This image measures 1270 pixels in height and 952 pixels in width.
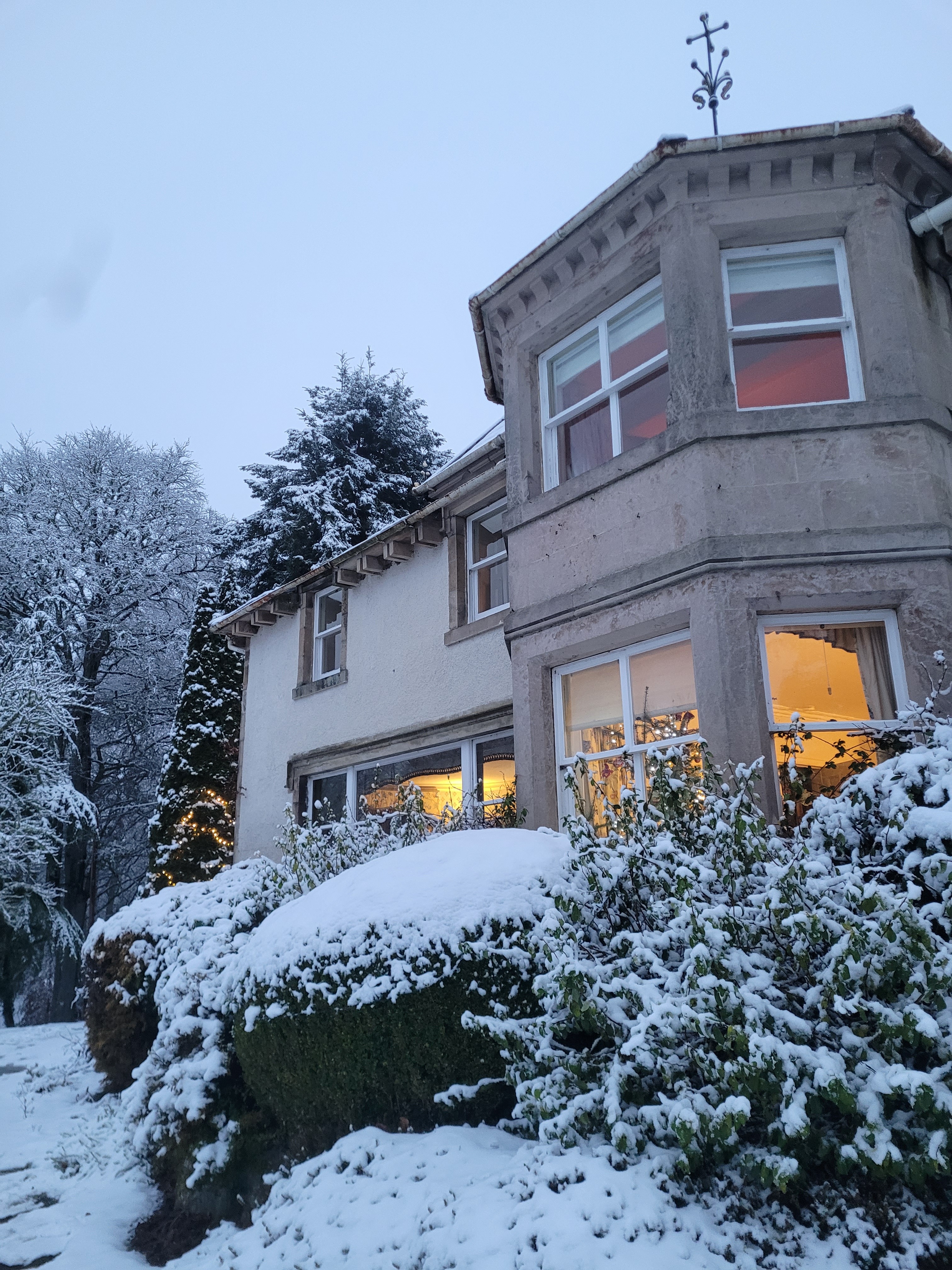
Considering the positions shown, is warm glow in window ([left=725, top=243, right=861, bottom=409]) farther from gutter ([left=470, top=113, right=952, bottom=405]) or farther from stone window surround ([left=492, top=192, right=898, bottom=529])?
gutter ([left=470, top=113, right=952, bottom=405])

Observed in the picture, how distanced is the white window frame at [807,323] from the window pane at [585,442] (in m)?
1.28

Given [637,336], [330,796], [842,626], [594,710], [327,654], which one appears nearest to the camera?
[842,626]

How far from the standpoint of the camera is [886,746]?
5.99m

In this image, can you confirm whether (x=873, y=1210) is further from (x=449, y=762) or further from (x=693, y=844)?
(x=449, y=762)

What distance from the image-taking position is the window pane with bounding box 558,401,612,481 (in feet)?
26.9

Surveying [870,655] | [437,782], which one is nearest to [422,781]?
[437,782]

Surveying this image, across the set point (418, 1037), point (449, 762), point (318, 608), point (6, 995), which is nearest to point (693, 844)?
point (418, 1037)

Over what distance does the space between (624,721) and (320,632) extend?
7374 millimetres

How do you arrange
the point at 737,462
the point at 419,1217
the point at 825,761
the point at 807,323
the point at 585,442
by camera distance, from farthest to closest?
the point at 585,442, the point at 807,323, the point at 737,462, the point at 825,761, the point at 419,1217

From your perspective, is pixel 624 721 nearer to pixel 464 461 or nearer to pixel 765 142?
pixel 464 461

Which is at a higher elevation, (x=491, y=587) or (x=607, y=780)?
(x=491, y=587)

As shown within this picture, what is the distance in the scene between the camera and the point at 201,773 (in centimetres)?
1534

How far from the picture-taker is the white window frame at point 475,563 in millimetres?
10773

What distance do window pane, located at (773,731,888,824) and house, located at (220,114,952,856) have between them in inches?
0.8
